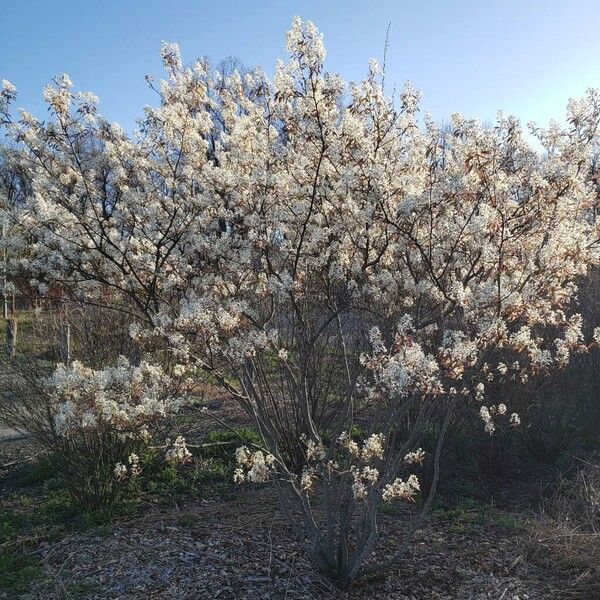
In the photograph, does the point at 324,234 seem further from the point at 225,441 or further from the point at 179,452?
the point at 225,441

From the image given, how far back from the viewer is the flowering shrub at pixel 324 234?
3609 millimetres

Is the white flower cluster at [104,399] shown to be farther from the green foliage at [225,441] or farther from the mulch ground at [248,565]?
the green foliage at [225,441]

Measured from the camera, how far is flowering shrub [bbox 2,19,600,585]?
361 cm

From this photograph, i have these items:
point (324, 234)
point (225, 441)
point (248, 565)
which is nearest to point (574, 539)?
point (248, 565)

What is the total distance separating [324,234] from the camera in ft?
12.8

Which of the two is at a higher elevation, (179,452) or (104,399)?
(104,399)

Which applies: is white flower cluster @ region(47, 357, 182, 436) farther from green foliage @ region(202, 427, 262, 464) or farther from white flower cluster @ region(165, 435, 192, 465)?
green foliage @ region(202, 427, 262, 464)

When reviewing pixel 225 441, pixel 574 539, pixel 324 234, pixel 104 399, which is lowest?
pixel 574 539

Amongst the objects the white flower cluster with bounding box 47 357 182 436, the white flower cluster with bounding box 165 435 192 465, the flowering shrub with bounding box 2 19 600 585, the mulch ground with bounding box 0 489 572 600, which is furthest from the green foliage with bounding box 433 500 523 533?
the white flower cluster with bounding box 47 357 182 436

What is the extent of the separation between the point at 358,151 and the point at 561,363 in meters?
1.86

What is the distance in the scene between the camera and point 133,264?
4.46m

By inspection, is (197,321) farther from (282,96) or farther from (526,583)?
(526,583)

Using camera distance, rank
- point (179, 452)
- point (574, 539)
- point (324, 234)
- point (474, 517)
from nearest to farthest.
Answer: point (179, 452), point (324, 234), point (574, 539), point (474, 517)

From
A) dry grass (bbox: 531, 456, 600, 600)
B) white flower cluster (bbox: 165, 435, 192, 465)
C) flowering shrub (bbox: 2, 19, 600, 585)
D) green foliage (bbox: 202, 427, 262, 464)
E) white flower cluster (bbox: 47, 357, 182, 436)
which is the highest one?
flowering shrub (bbox: 2, 19, 600, 585)
